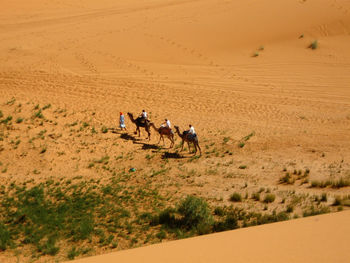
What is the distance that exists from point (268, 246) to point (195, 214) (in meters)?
4.98

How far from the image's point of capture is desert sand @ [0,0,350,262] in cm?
1652

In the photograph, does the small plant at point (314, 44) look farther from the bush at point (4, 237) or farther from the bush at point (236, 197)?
the bush at point (4, 237)

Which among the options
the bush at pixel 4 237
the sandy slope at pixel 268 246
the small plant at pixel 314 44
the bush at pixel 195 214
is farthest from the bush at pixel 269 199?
the small plant at pixel 314 44

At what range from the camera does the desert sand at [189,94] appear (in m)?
16.5

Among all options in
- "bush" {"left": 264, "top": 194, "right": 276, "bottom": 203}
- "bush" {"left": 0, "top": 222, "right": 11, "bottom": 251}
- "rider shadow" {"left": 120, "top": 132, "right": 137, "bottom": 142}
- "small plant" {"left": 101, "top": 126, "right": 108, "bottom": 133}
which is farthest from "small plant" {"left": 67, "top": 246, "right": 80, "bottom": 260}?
"small plant" {"left": 101, "top": 126, "right": 108, "bottom": 133}

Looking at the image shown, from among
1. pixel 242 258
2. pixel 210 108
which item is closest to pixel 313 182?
pixel 242 258

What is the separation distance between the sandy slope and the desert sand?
3.72 metres

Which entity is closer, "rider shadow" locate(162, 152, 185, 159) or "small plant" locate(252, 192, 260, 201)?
"small plant" locate(252, 192, 260, 201)

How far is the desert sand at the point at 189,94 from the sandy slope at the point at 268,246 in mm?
3720

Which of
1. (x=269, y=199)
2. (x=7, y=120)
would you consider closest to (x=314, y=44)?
(x=269, y=199)

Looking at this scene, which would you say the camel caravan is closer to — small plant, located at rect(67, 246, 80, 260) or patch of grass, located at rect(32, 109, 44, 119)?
patch of grass, located at rect(32, 109, 44, 119)

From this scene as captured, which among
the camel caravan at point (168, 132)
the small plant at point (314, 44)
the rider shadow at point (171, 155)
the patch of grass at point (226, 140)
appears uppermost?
the small plant at point (314, 44)

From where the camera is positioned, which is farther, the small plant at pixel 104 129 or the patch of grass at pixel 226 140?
the small plant at pixel 104 129

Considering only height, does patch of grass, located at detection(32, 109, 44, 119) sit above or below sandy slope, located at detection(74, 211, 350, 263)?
above
